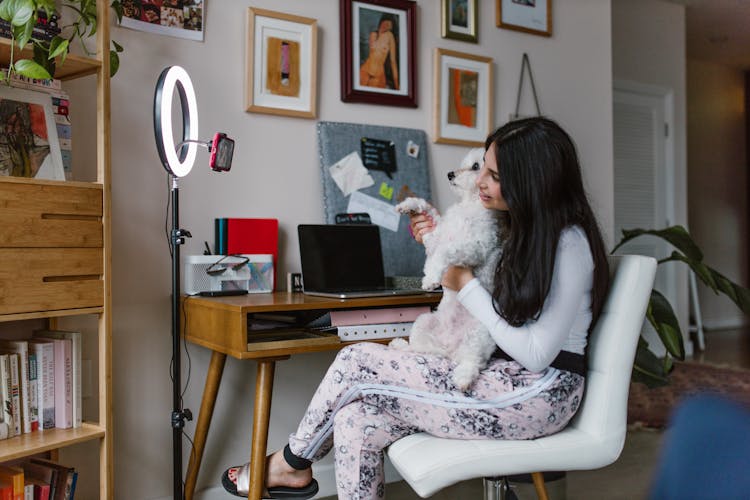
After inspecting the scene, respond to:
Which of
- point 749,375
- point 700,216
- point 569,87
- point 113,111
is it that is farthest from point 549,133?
point 700,216

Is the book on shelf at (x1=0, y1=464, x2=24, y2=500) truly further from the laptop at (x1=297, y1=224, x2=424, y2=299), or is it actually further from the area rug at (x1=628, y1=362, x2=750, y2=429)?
the area rug at (x1=628, y1=362, x2=750, y2=429)

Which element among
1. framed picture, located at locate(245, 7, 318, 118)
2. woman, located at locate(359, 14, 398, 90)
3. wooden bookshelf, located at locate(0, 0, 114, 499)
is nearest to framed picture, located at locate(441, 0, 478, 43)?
woman, located at locate(359, 14, 398, 90)

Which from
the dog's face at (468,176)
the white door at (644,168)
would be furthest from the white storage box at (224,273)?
the white door at (644,168)

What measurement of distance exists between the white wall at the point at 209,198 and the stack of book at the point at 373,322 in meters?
0.51

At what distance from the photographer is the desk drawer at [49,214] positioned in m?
1.63

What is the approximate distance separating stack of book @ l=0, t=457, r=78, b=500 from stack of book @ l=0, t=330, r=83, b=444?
11 cm

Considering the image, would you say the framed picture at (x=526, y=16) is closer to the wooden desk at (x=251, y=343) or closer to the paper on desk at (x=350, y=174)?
the paper on desk at (x=350, y=174)

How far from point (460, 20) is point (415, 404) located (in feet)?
6.02

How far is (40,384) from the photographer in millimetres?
1836

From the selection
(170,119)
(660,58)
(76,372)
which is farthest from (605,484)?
(660,58)

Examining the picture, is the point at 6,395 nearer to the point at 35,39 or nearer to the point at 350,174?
the point at 35,39

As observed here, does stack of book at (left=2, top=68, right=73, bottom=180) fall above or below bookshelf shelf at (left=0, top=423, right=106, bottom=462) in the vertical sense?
above

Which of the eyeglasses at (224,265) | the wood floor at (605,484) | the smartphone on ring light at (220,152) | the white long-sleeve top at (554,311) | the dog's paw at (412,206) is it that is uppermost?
the smartphone on ring light at (220,152)

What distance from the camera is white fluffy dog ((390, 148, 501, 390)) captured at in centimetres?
156
